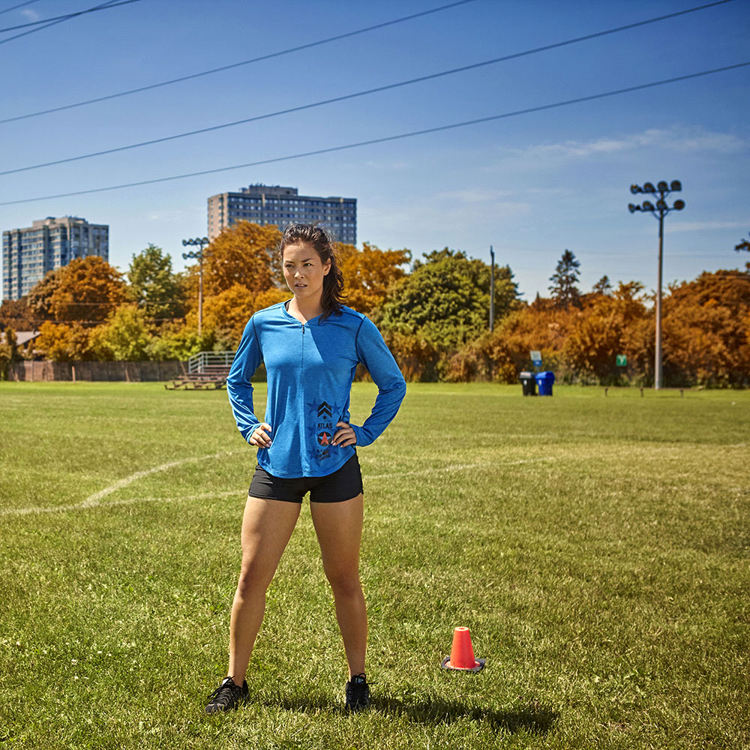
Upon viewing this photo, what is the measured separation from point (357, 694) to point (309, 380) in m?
1.52

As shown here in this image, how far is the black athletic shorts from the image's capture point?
12.2 ft

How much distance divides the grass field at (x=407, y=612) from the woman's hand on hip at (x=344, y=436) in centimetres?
128

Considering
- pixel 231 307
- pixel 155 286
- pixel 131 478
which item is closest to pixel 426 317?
pixel 231 307

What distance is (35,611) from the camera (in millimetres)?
5324

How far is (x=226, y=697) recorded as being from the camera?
153 inches

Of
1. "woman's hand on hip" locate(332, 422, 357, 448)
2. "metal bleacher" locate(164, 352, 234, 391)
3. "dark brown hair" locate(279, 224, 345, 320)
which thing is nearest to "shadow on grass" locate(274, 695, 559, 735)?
"woman's hand on hip" locate(332, 422, 357, 448)

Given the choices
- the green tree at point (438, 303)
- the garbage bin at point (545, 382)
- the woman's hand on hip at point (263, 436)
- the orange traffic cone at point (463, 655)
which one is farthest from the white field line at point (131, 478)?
the green tree at point (438, 303)

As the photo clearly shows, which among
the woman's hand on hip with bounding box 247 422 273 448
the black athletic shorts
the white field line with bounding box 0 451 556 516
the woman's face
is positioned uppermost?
the woman's face

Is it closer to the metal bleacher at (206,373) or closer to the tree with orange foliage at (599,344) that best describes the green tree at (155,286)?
the metal bleacher at (206,373)

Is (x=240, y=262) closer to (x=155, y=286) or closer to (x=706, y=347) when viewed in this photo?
(x=155, y=286)

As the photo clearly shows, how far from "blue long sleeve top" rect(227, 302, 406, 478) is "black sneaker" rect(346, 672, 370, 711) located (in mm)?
1064

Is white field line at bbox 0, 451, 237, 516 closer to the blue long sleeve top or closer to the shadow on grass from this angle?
the shadow on grass

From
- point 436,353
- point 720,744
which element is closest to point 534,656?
point 720,744

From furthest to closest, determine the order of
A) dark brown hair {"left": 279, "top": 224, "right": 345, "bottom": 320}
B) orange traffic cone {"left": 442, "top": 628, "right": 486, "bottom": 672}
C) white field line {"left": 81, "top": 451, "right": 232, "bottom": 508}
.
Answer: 1. white field line {"left": 81, "top": 451, "right": 232, "bottom": 508}
2. orange traffic cone {"left": 442, "top": 628, "right": 486, "bottom": 672}
3. dark brown hair {"left": 279, "top": 224, "right": 345, "bottom": 320}
